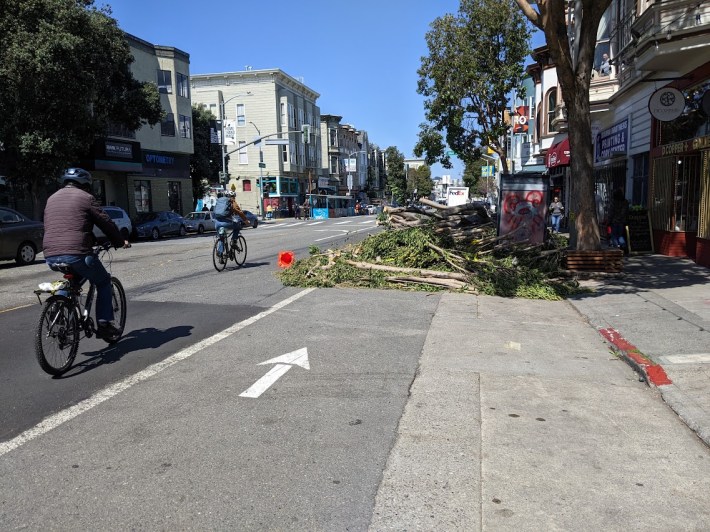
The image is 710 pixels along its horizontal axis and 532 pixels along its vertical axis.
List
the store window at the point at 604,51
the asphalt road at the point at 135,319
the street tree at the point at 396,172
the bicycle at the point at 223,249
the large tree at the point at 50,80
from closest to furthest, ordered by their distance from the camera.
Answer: the asphalt road at the point at 135,319 → the bicycle at the point at 223,249 → the store window at the point at 604,51 → the large tree at the point at 50,80 → the street tree at the point at 396,172

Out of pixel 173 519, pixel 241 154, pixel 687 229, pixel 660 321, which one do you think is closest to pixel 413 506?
pixel 173 519

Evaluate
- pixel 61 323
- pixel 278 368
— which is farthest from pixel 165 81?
pixel 278 368

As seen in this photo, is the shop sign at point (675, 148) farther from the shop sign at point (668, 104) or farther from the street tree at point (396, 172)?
the street tree at point (396, 172)

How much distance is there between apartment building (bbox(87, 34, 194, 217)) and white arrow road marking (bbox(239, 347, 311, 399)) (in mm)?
29888

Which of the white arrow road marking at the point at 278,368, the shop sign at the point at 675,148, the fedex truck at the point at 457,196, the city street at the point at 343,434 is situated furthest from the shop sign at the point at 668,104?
the fedex truck at the point at 457,196

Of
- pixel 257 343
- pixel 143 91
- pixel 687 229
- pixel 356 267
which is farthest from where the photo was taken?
pixel 143 91

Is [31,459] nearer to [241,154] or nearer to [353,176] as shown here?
[241,154]

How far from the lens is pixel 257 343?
6746 millimetres

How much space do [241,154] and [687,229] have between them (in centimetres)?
5436

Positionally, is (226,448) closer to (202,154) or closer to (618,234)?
(618,234)

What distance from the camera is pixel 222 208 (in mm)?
12969

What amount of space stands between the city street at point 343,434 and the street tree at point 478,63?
20994mm

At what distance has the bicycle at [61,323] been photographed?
17.3ft

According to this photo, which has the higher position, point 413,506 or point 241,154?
point 241,154
